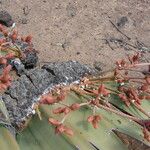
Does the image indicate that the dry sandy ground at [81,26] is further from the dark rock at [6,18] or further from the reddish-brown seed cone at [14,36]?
the reddish-brown seed cone at [14,36]

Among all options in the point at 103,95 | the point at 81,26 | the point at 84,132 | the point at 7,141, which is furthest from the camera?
the point at 81,26

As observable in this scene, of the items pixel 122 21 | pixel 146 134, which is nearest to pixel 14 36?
pixel 146 134

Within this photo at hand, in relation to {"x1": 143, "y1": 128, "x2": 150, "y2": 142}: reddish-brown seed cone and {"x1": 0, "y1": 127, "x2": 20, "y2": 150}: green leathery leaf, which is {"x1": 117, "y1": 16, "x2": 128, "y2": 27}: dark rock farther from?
{"x1": 0, "y1": 127, "x2": 20, "y2": 150}: green leathery leaf

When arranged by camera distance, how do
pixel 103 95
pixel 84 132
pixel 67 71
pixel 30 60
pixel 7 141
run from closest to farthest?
1. pixel 7 141
2. pixel 84 132
3. pixel 103 95
4. pixel 67 71
5. pixel 30 60

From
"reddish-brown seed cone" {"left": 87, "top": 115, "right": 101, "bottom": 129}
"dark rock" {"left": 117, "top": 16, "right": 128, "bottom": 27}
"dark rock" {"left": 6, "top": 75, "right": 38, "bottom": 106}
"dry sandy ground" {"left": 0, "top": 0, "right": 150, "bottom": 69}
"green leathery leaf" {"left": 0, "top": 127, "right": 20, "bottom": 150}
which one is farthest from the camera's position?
"dark rock" {"left": 117, "top": 16, "right": 128, "bottom": 27}

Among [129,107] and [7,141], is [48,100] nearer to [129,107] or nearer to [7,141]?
[7,141]

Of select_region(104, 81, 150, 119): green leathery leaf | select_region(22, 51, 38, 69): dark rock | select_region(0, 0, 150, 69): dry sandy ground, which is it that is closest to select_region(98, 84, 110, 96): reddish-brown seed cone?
select_region(104, 81, 150, 119): green leathery leaf

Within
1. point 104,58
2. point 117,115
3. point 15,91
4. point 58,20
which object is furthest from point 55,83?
point 58,20
